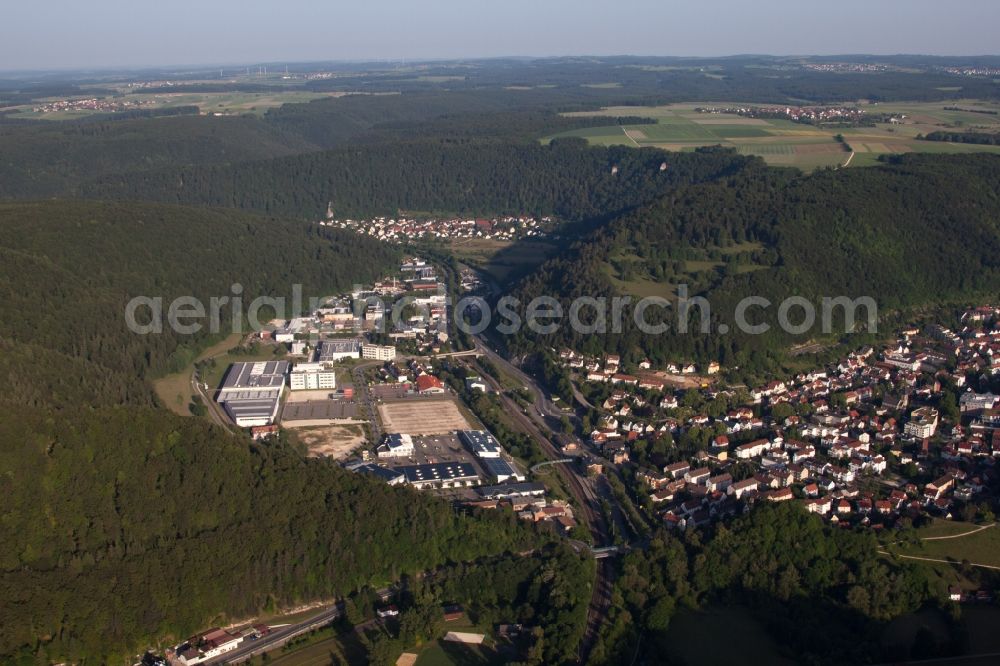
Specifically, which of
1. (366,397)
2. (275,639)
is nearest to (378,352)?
(366,397)

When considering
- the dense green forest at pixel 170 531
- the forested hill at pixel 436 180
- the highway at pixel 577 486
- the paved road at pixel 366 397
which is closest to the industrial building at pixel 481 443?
the highway at pixel 577 486

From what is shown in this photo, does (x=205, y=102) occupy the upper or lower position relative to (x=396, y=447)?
upper

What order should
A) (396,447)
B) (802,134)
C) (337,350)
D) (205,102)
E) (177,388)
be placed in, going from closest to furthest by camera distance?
(396,447) < (177,388) < (337,350) < (802,134) < (205,102)

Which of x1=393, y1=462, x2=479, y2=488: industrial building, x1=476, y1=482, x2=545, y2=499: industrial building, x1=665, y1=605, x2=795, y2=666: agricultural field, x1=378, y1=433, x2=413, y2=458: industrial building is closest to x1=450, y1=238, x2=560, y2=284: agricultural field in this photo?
x1=378, y1=433, x2=413, y2=458: industrial building

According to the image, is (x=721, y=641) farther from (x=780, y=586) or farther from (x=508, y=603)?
(x=508, y=603)

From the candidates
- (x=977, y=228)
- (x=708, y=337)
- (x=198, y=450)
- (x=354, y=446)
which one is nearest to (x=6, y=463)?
(x=198, y=450)

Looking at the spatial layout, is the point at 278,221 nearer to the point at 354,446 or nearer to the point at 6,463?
the point at 354,446

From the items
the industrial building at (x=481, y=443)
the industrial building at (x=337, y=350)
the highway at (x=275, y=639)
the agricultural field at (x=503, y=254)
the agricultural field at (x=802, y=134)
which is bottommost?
the highway at (x=275, y=639)

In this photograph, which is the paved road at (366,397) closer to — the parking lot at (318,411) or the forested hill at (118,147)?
the parking lot at (318,411)
